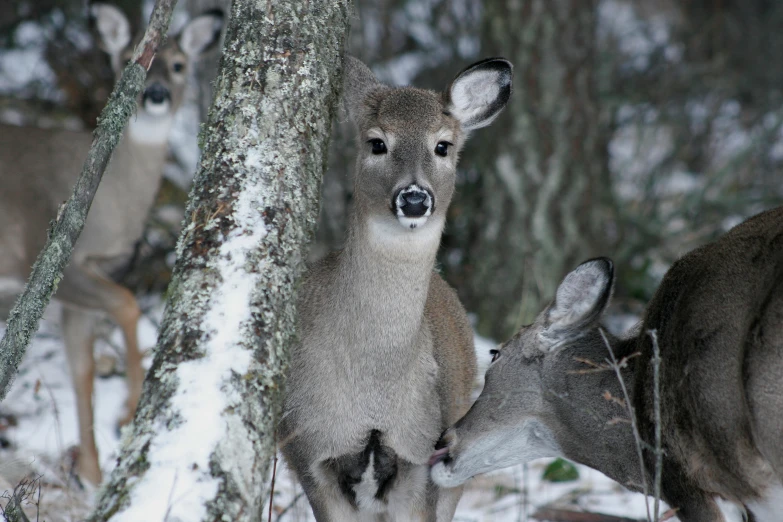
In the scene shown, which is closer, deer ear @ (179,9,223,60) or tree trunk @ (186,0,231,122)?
deer ear @ (179,9,223,60)

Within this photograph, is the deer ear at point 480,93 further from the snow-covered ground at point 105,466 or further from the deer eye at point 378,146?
the snow-covered ground at point 105,466

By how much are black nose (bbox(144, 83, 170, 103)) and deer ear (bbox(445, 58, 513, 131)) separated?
292cm

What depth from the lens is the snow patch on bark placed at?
2656 mm

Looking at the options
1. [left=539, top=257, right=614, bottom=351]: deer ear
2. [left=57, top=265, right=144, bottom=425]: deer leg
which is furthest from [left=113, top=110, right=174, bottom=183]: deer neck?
[left=539, top=257, right=614, bottom=351]: deer ear

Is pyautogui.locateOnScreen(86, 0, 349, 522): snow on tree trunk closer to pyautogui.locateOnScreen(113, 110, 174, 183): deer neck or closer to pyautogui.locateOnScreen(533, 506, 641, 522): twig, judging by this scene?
pyautogui.locateOnScreen(533, 506, 641, 522): twig

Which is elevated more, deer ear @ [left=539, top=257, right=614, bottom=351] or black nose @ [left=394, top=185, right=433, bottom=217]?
black nose @ [left=394, top=185, right=433, bottom=217]

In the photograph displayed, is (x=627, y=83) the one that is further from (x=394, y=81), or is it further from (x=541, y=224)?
(x=541, y=224)

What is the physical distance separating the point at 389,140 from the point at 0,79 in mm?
6446

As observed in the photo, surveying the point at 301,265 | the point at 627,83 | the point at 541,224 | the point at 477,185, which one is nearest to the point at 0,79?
the point at 477,185

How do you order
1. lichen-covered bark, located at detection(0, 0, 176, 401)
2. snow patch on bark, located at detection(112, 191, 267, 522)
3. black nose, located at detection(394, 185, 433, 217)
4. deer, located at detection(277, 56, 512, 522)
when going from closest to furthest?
snow patch on bark, located at detection(112, 191, 267, 522)
lichen-covered bark, located at detection(0, 0, 176, 401)
black nose, located at detection(394, 185, 433, 217)
deer, located at detection(277, 56, 512, 522)

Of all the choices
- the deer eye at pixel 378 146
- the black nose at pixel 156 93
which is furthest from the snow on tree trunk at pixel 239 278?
the black nose at pixel 156 93

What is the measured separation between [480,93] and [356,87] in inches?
22.6

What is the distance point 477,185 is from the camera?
816 cm

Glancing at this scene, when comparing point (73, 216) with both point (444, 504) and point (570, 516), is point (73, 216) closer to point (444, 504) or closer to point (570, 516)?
point (444, 504)
